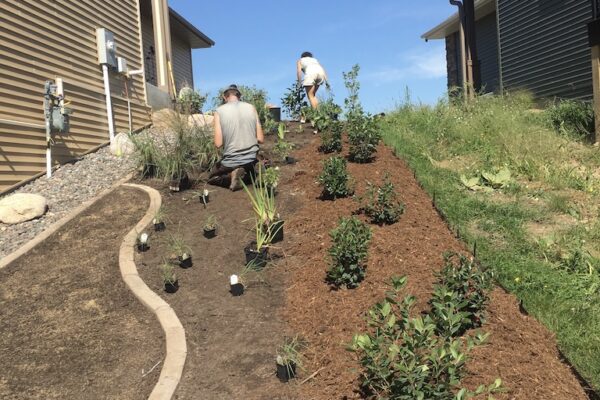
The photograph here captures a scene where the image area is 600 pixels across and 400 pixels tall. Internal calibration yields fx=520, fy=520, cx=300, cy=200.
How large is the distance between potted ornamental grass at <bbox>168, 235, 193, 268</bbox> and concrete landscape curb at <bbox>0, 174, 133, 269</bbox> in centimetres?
135

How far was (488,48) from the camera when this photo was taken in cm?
1966

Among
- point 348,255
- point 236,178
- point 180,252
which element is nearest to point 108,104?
point 236,178

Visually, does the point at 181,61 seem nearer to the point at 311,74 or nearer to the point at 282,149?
the point at 311,74

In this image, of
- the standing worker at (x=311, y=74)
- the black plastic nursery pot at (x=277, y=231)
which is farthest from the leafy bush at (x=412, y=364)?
the standing worker at (x=311, y=74)

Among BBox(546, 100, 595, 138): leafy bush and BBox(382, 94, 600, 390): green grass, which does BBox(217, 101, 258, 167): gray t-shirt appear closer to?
BBox(382, 94, 600, 390): green grass

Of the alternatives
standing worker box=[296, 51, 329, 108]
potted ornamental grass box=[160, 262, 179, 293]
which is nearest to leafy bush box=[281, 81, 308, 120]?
standing worker box=[296, 51, 329, 108]

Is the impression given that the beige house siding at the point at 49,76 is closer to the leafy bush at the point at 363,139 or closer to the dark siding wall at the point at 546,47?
the leafy bush at the point at 363,139

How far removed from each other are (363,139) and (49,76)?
4685 mm

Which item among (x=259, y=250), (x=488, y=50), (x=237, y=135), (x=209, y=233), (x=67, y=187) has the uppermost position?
(x=488, y=50)

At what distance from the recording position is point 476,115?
8.52m

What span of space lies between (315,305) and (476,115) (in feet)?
19.6

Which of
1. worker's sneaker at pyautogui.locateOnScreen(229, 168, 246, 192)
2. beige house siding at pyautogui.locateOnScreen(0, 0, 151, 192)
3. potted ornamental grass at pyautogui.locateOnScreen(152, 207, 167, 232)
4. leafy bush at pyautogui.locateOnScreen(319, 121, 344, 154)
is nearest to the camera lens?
potted ornamental grass at pyautogui.locateOnScreen(152, 207, 167, 232)

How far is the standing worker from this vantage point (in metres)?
9.56

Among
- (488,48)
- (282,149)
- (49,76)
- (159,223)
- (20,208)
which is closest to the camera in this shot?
(159,223)
